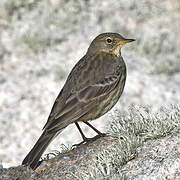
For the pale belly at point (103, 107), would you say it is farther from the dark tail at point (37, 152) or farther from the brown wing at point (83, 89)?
the dark tail at point (37, 152)

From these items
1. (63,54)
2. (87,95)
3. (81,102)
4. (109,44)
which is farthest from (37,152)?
(63,54)

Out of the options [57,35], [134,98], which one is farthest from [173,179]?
[57,35]

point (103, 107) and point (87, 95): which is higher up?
point (87, 95)

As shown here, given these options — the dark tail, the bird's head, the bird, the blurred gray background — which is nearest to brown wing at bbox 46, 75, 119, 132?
the bird

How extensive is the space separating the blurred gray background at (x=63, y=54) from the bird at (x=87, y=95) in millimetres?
3222

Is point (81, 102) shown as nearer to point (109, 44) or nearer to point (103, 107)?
point (103, 107)

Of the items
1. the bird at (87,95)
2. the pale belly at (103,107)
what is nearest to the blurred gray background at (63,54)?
the bird at (87,95)

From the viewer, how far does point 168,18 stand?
15.7 m

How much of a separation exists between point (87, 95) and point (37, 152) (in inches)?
49.0

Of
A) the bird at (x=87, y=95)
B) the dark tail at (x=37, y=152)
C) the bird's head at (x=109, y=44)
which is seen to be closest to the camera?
Answer: the dark tail at (x=37, y=152)

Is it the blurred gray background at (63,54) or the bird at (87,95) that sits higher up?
the blurred gray background at (63,54)

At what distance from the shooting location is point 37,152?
6879 mm

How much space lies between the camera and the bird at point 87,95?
7184mm

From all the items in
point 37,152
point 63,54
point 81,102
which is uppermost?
point 63,54
